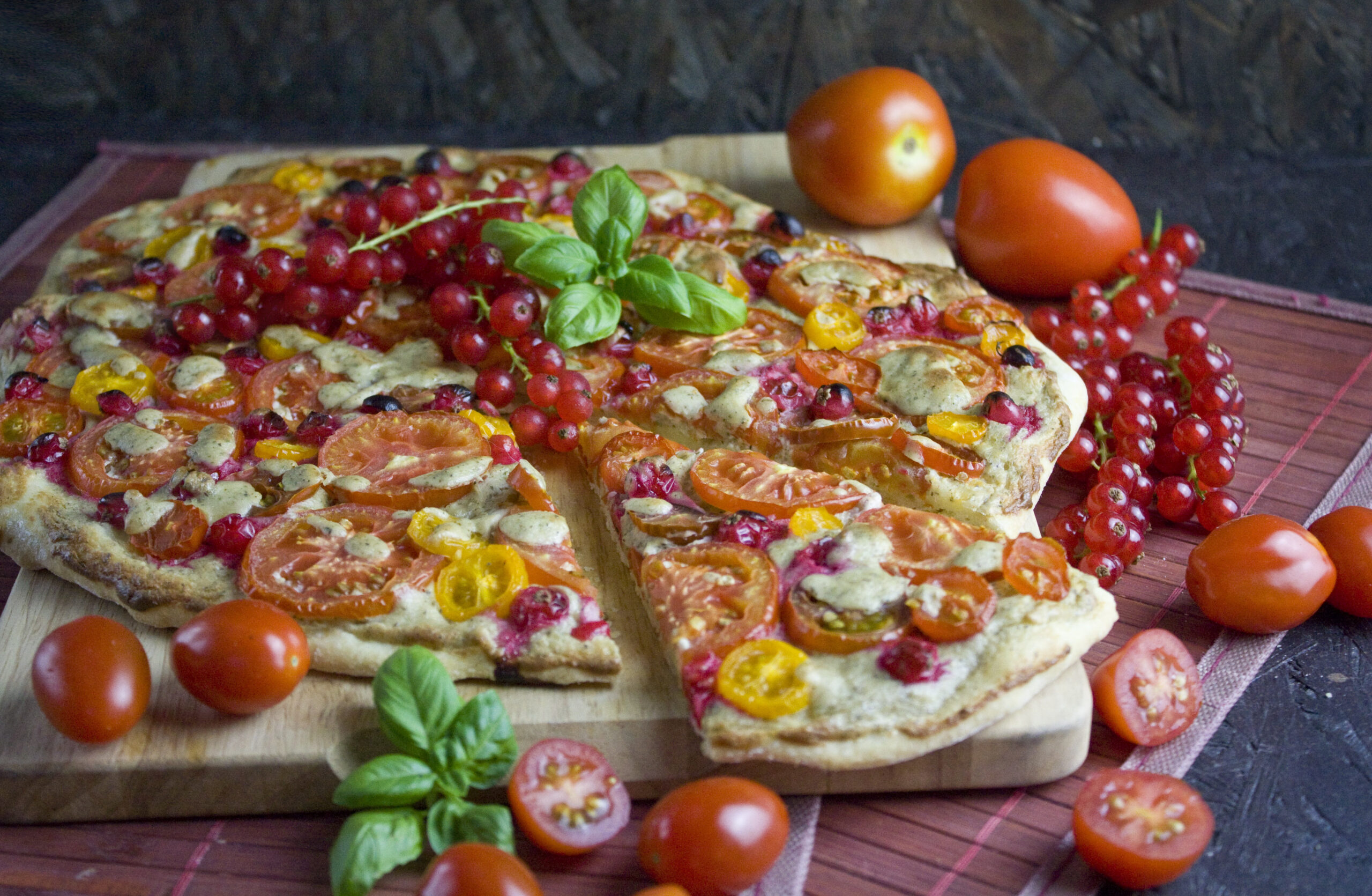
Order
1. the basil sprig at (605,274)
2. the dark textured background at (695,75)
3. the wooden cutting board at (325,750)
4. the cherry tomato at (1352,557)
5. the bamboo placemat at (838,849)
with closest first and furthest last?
the bamboo placemat at (838,849) → the wooden cutting board at (325,750) → the cherry tomato at (1352,557) → the basil sprig at (605,274) → the dark textured background at (695,75)

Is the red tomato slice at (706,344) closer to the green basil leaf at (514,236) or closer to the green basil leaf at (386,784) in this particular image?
the green basil leaf at (514,236)

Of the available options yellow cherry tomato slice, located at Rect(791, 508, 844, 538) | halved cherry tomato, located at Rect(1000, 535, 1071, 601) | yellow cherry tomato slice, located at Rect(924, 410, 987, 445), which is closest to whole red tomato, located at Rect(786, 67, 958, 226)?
yellow cherry tomato slice, located at Rect(924, 410, 987, 445)

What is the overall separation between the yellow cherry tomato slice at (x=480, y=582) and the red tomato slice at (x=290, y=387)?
0.89 metres

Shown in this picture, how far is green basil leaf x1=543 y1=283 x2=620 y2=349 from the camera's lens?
4184 mm

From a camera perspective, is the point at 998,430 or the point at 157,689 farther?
the point at 998,430

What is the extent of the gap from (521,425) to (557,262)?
542 mm

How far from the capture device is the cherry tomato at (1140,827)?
9.70 ft

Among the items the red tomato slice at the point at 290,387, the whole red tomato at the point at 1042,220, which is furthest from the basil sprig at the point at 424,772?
the whole red tomato at the point at 1042,220

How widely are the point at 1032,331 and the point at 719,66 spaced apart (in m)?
2.73

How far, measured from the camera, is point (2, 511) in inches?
147

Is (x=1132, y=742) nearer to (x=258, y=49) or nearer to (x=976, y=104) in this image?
(x=976, y=104)

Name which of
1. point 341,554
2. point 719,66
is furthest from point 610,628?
point 719,66

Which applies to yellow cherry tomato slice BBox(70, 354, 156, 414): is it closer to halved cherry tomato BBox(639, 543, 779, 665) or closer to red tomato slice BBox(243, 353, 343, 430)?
red tomato slice BBox(243, 353, 343, 430)

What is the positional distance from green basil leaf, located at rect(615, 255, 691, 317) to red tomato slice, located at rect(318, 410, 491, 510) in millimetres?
691
